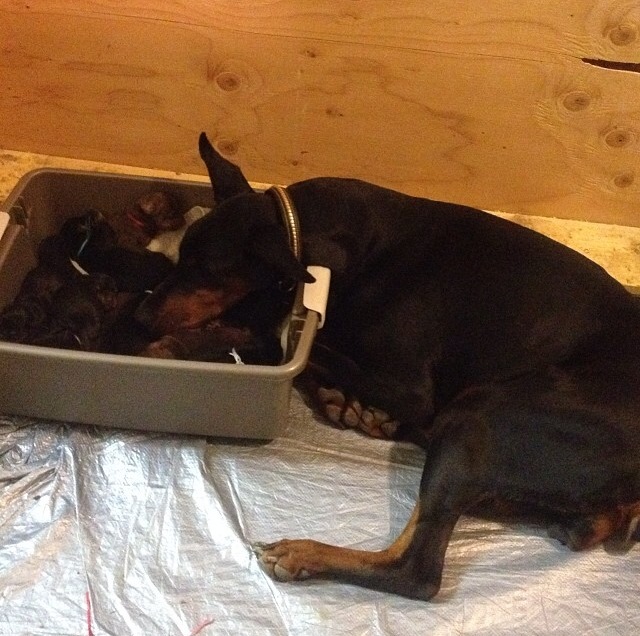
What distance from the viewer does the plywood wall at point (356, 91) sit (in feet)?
6.26

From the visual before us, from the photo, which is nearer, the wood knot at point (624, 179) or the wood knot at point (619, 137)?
the wood knot at point (619, 137)

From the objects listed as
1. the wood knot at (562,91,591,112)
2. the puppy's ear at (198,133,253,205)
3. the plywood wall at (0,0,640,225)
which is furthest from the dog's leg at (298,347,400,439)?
the wood knot at (562,91,591,112)

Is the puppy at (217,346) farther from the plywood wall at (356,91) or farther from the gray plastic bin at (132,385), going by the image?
the plywood wall at (356,91)

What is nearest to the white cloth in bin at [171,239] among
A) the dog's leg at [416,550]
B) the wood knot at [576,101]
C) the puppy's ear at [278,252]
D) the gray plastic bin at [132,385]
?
the gray plastic bin at [132,385]

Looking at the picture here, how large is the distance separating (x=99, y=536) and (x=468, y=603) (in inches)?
30.3

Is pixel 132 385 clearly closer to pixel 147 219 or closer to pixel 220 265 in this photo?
pixel 220 265

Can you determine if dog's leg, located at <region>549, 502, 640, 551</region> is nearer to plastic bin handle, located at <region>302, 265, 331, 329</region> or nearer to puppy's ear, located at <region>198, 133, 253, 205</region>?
plastic bin handle, located at <region>302, 265, 331, 329</region>

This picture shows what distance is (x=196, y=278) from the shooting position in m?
1.78

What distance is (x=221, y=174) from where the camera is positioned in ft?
5.95

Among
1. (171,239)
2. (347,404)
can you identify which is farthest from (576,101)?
(171,239)

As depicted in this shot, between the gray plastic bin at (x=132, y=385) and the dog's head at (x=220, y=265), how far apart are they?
175mm

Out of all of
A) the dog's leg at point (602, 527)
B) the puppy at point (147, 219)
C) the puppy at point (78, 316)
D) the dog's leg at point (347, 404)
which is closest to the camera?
the dog's leg at point (602, 527)

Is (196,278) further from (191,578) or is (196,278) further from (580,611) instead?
(580,611)

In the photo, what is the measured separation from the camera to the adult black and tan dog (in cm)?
156
